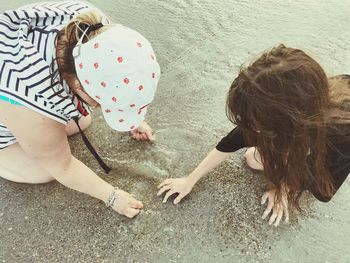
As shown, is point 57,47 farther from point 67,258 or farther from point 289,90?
point 67,258

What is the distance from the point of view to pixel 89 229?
1.71 metres

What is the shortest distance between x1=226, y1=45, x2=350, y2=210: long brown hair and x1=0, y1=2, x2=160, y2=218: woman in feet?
0.95

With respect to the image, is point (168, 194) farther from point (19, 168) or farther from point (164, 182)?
point (19, 168)

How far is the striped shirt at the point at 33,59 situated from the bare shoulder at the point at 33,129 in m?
0.03

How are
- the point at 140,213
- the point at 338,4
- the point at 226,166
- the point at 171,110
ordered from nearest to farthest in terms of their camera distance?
1. the point at 140,213
2. the point at 226,166
3. the point at 171,110
4. the point at 338,4

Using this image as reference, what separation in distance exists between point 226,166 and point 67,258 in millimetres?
784

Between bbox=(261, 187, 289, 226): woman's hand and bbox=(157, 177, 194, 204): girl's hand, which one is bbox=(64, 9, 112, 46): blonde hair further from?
bbox=(261, 187, 289, 226): woman's hand

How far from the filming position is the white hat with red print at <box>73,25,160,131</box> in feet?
3.77

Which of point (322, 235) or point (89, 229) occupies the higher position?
point (322, 235)

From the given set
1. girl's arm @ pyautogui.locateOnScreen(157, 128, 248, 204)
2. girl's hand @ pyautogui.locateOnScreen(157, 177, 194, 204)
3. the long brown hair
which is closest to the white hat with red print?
the long brown hair

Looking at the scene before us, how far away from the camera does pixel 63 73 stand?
129cm

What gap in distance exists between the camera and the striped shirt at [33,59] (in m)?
1.28

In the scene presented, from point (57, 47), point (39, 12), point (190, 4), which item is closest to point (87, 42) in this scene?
point (57, 47)

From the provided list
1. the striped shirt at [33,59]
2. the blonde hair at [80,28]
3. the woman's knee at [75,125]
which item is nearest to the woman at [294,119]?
the blonde hair at [80,28]
